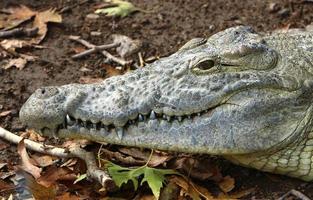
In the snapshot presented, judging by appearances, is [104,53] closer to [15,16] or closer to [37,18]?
[37,18]

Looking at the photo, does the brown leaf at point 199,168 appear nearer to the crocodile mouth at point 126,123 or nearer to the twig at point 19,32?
the crocodile mouth at point 126,123

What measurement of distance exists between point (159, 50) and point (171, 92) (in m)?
2.11

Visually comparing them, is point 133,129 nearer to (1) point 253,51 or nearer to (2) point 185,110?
(2) point 185,110

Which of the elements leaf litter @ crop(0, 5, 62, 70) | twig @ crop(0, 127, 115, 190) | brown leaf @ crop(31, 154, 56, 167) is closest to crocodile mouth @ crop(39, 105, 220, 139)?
twig @ crop(0, 127, 115, 190)

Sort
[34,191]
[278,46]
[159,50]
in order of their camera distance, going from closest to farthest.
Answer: [34,191]
[278,46]
[159,50]

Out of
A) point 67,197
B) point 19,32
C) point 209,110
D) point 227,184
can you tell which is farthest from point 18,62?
point 227,184

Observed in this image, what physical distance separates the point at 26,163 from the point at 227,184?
136cm

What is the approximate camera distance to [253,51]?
14.1 feet

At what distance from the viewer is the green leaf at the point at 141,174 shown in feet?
13.4

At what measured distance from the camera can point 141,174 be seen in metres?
4.30

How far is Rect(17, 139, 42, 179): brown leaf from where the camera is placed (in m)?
4.47

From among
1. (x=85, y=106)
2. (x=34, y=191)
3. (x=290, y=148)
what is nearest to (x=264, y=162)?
(x=290, y=148)

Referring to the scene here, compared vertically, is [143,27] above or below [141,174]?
below

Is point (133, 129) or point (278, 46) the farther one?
point (278, 46)
